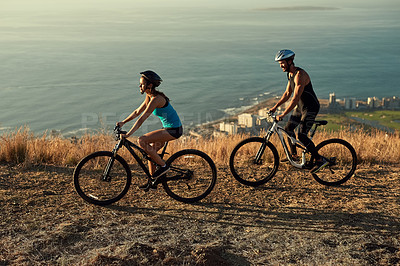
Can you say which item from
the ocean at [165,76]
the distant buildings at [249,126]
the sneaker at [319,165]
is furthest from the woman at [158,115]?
the ocean at [165,76]

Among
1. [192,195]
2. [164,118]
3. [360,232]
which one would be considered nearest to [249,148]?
[192,195]

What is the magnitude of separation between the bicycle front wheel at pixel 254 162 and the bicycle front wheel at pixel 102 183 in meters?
1.78

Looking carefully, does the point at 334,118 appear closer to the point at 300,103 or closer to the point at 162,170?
the point at 300,103

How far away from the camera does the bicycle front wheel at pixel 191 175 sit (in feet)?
18.8

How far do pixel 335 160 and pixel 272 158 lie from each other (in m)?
1.06

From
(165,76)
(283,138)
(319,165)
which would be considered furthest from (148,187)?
(165,76)

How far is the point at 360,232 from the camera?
4.95 meters

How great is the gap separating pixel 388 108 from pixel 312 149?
6616 centimetres

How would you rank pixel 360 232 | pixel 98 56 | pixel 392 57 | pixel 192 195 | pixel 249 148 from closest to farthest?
pixel 360 232 → pixel 192 195 → pixel 249 148 → pixel 98 56 → pixel 392 57

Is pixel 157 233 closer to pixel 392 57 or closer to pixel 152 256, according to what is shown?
pixel 152 256

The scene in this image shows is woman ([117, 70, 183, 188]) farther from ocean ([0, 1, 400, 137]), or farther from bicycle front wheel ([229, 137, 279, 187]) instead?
ocean ([0, 1, 400, 137])

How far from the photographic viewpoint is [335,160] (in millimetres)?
6656

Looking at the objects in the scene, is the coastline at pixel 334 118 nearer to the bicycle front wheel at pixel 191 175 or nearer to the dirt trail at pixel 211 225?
the dirt trail at pixel 211 225

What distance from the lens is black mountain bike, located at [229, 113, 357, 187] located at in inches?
254
